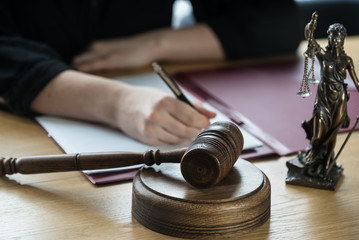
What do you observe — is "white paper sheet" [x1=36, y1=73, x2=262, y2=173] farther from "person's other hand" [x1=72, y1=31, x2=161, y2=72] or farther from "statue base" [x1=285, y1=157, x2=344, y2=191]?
"person's other hand" [x1=72, y1=31, x2=161, y2=72]

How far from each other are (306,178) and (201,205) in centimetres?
25

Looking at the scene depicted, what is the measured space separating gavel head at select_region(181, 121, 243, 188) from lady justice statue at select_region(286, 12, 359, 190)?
125 millimetres

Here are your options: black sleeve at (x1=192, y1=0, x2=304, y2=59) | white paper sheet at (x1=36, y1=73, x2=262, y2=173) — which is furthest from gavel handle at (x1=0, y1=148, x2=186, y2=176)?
black sleeve at (x1=192, y1=0, x2=304, y2=59)

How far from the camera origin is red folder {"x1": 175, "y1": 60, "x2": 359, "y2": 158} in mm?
1089

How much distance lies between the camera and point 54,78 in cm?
131

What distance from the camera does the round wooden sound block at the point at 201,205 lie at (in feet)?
2.42

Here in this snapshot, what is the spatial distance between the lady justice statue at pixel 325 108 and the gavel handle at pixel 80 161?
0.73 ft

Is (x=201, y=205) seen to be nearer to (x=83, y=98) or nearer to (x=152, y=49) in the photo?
(x=83, y=98)

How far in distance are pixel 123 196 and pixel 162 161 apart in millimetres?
93

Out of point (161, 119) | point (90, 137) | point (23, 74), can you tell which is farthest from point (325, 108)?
point (23, 74)

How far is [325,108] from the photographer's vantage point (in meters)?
0.84

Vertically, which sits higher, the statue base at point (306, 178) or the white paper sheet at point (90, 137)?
the statue base at point (306, 178)

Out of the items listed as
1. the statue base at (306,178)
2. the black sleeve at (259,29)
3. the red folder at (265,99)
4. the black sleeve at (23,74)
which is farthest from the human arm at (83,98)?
the black sleeve at (259,29)

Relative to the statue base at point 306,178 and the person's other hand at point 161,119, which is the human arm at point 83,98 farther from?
the statue base at point 306,178
